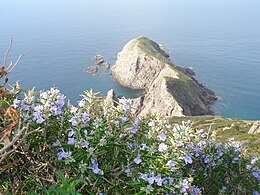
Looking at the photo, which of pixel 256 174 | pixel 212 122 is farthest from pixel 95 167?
pixel 212 122

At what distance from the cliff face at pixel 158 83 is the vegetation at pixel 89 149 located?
65012mm

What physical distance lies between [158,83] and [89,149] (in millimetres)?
85155

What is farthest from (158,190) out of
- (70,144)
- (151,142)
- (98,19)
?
(98,19)

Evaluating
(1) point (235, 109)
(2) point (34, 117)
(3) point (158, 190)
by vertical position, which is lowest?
(1) point (235, 109)

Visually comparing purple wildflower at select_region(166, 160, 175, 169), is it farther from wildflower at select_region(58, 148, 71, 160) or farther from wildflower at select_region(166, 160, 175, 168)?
wildflower at select_region(58, 148, 71, 160)

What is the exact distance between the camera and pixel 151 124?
3.66 m

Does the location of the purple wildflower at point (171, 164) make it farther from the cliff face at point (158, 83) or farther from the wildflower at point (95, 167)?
the cliff face at point (158, 83)

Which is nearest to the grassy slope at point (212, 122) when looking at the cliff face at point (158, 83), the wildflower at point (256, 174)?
the cliff face at point (158, 83)

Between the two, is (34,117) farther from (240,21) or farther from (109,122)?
(240,21)

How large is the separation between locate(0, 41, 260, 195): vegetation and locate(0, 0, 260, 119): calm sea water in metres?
80.6

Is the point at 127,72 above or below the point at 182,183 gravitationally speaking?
below

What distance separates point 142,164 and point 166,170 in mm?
300

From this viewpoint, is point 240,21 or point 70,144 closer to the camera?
point 70,144

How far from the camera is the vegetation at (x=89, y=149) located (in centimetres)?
306
